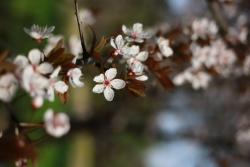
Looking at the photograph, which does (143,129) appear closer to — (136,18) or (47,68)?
(136,18)

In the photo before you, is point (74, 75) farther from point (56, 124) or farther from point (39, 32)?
point (56, 124)

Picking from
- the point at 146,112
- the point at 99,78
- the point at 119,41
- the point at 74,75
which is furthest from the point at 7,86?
the point at 146,112

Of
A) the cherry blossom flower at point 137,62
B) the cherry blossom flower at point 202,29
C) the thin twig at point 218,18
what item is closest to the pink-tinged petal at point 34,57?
the cherry blossom flower at point 137,62

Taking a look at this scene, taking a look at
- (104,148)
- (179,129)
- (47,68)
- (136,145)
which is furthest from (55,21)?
(47,68)

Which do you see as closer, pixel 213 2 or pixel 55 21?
pixel 213 2

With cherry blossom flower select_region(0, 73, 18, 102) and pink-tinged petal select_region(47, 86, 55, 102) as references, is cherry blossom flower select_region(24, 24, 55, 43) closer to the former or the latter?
pink-tinged petal select_region(47, 86, 55, 102)

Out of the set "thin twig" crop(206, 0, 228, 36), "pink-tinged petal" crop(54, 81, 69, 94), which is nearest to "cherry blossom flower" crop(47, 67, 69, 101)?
"pink-tinged petal" crop(54, 81, 69, 94)
